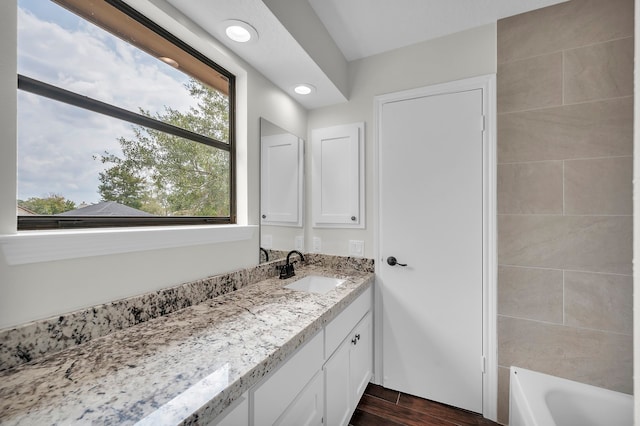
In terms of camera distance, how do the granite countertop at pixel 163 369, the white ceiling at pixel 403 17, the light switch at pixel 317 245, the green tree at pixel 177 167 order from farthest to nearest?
1. the light switch at pixel 317 245
2. the white ceiling at pixel 403 17
3. the green tree at pixel 177 167
4. the granite countertop at pixel 163 369

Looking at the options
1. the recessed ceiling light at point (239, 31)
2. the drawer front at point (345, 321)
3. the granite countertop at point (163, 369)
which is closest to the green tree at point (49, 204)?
the granite countertop at point (163, 369)

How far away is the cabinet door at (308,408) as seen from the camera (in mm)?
960

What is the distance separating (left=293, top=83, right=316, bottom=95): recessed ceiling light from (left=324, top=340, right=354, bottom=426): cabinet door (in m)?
1.71

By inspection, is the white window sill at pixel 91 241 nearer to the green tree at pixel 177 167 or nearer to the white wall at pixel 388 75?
the green tree at pixel 177 167

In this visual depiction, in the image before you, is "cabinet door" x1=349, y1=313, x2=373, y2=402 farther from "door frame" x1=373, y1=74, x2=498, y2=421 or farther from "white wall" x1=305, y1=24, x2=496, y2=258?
"door frame" x1=373, y1=74, x2=498, y2=421

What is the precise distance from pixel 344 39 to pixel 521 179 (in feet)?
Result: 4.92

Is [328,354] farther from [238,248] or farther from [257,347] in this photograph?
[238,248]

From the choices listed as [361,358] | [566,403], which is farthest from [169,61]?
[566,403]

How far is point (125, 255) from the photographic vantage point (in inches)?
39.4

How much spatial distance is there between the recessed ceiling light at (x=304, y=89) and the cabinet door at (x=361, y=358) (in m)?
1.69

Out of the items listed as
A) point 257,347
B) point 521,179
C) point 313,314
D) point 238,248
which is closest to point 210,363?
point 257,347

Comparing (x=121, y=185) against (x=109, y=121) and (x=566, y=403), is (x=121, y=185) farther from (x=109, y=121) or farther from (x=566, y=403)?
(x=566, y=403)

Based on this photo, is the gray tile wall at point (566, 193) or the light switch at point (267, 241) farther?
the light switch at point (267, 241)

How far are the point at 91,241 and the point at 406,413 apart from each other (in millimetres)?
Answer: 1982
